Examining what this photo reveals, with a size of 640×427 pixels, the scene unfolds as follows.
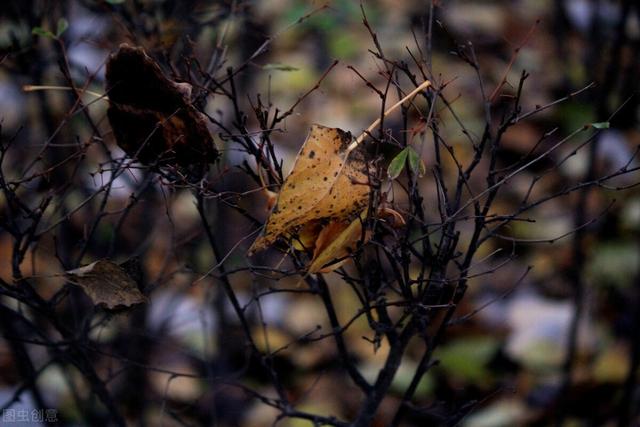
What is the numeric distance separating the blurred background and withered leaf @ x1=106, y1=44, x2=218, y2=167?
0.41 metres

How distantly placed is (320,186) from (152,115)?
31cm

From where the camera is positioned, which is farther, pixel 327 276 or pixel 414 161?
pixel 327 276

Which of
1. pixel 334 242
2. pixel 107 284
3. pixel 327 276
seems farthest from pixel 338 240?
pixel 327 276

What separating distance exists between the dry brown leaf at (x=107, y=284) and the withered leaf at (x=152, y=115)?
183mm

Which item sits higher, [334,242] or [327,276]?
[334,242]

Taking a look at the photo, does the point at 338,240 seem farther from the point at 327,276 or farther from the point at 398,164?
the point at 327,276

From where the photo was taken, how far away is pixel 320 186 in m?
1.18

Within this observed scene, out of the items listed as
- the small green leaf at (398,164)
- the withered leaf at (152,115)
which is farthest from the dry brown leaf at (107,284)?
the small green leaf at (398,164)

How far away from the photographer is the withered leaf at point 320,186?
1.17m

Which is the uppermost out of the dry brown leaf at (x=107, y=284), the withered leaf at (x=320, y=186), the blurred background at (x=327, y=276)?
the withered leaf at (x=320, y=186)

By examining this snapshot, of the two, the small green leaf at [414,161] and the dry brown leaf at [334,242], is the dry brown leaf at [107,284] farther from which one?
the small green leaf at [414,161]

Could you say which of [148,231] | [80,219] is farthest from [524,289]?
[80,219]

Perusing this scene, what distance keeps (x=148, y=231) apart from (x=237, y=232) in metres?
0.95

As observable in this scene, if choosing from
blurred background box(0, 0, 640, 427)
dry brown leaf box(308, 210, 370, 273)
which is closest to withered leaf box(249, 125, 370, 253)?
dry brown leaf box(308, 210, 370, 273)
